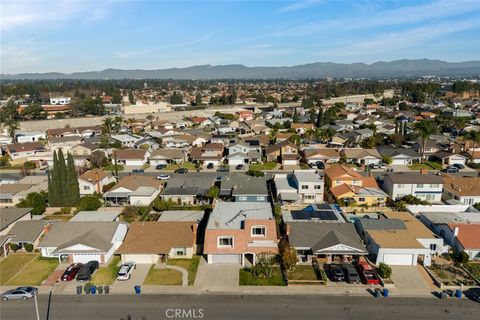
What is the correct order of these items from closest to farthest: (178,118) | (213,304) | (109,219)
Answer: (213,304) < (109,219) < (178,118)

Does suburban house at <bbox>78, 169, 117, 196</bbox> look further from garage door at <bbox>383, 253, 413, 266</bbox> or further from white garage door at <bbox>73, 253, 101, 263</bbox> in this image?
garage door at <bbox>383, 253, 413, 266</bbox>

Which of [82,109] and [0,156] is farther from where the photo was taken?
[82,109]

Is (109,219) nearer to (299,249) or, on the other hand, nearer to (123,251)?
(123,251)

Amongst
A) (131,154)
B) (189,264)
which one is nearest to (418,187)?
(189,264)

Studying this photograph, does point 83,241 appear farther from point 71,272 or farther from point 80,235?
point 71,272

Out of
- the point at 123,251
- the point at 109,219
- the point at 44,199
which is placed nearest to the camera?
the point at 123,251

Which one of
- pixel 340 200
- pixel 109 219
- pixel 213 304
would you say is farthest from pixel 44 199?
pixel 340 200
